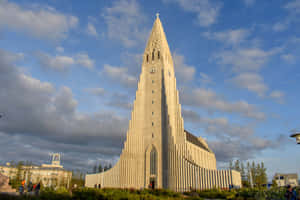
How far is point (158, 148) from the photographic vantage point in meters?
45.4

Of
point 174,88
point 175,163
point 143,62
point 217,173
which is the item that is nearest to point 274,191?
point 217,173

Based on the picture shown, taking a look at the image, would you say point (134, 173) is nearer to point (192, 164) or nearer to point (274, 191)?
point (192, 164)

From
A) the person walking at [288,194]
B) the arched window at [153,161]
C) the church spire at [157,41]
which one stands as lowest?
the person walking at [288,194]

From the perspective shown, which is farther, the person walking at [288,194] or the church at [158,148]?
the church at [158,148]

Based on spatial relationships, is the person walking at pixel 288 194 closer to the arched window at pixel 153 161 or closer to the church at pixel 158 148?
the church at pixel 158 148

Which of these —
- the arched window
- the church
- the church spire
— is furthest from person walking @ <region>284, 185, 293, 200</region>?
the church spire

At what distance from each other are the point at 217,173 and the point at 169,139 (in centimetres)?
1071

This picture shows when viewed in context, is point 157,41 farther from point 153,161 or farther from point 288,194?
point 288,194

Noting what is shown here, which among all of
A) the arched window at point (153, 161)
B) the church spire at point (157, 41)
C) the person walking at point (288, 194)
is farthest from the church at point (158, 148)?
the person walking at point (288, 194)

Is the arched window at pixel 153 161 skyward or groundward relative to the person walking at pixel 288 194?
skyward

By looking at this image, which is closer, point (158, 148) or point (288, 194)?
point (288, 194)

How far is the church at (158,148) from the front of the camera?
40438 millimetres

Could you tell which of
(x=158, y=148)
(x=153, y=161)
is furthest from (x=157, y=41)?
(x=153, y=161)

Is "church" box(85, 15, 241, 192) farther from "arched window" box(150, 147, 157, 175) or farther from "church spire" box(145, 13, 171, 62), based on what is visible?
"church spire" box(145, 13, 171, 62)
